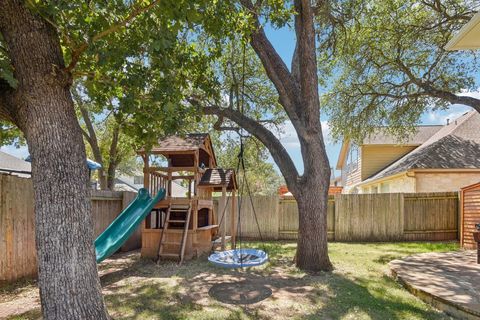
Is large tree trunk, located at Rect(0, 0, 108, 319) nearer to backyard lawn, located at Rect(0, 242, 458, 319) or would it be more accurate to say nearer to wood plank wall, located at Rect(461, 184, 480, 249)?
backyard lawn, located at Rect(0, 242, 458, 319)

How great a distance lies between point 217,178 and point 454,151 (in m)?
9.25

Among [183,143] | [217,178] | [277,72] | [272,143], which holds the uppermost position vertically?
[277,72]

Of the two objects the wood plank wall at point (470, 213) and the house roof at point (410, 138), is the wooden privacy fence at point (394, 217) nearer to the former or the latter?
the wood plank wall at point (470, 213)

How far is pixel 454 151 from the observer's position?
1237 cm

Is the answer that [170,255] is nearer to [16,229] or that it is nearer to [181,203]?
→ [181,203]

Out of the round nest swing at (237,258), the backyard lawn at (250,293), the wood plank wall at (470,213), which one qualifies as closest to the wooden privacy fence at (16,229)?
the backyard lawn at (250,293)

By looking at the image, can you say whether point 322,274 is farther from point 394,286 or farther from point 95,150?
point 95,150

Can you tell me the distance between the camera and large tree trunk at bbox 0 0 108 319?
9.75 ft

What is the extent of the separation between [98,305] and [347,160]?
65.1ft

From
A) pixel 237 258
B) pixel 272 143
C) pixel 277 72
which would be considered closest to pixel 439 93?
pixel 277 72

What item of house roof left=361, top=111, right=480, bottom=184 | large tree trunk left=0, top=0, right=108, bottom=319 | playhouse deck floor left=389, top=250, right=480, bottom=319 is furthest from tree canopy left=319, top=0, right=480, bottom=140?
large tree trunk left=0, top=0, right=108, bottom=319

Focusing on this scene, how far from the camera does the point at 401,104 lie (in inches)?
414

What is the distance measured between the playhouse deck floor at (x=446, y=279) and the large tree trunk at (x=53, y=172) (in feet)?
13.2

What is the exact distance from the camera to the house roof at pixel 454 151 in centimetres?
1164
